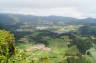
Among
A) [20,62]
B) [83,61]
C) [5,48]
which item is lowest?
[83,61]

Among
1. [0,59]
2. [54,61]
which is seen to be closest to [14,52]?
[0,59]

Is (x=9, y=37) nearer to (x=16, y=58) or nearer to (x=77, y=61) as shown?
(x=16, y=58)

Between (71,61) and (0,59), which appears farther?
(71,61)

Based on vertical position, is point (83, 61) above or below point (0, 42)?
below

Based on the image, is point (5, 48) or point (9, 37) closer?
point (5, 48)

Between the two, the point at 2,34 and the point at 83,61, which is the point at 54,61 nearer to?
the point at 83,61

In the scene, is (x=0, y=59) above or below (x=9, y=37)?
below

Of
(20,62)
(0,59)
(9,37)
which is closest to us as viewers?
(0,59)

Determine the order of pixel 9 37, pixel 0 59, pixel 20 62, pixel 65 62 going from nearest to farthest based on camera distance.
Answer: pixel 0 59, pixel 20 62, pixel 9 37, pixel 65 62

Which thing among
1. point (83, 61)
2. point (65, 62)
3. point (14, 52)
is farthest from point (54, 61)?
point (14, 52)
